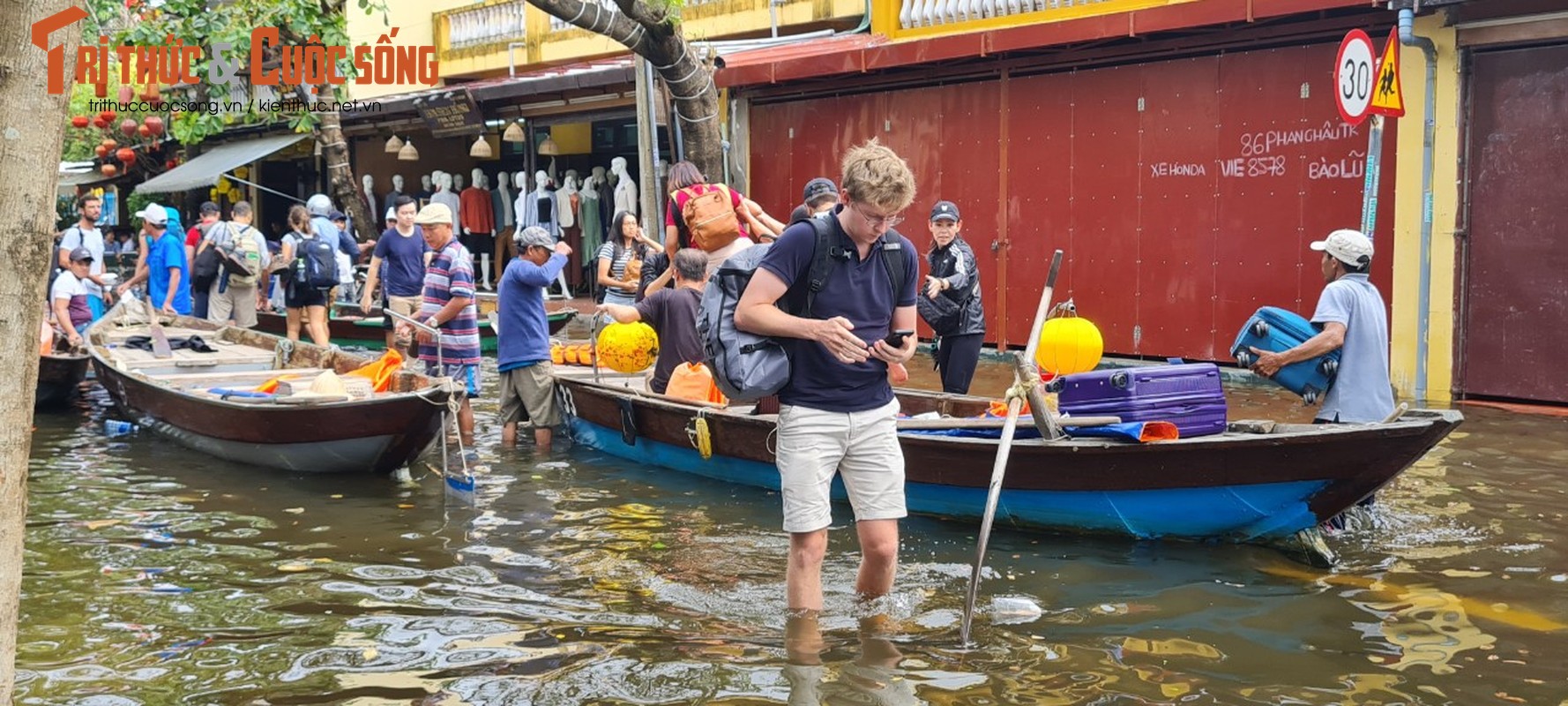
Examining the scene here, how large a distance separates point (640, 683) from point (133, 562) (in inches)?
137

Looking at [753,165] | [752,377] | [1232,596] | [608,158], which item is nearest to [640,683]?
[752,377]

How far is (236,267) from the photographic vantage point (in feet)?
52.7

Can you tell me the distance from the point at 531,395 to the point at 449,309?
2.89 ft

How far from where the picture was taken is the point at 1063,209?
49.3 feet

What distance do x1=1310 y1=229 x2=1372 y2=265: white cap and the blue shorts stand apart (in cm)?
602

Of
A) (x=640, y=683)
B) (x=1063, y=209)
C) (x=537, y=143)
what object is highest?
(x=537, y=143)

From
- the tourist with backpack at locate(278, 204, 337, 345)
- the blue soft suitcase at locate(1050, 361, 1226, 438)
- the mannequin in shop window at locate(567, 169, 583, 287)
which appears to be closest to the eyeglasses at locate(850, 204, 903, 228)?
the blue soft suitcase at locate(1050, 361, 1226, 438)

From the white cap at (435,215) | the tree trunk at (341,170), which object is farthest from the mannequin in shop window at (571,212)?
the white cap at (435,215)

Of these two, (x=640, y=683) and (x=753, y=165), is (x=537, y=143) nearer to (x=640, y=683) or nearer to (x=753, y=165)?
(x=753, y=165)

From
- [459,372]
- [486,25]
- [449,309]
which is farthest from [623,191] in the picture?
[449,309]

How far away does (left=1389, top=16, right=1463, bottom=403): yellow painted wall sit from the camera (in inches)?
465

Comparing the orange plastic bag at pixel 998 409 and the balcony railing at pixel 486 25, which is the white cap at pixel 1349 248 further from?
the balcony railing at pixel 486 25

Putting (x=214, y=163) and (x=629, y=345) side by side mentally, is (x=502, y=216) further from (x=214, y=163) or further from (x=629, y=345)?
(x=629, y=345)

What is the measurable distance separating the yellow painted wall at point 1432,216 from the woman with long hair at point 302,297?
989cm
